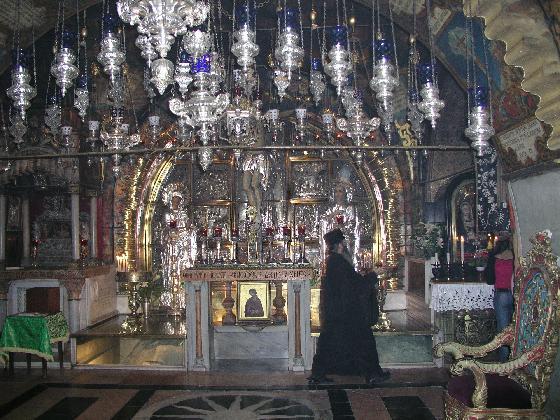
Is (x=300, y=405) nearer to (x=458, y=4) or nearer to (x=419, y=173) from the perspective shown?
(x=458, y=4)

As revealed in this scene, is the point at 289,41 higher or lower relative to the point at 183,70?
higher

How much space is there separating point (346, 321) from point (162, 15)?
15.7 ft

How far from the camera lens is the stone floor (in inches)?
245

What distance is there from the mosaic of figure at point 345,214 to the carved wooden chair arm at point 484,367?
7628 mm

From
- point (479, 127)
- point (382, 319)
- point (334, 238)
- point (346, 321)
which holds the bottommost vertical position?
point (382, 319)

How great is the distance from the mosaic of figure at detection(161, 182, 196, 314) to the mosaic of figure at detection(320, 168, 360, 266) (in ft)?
10.2

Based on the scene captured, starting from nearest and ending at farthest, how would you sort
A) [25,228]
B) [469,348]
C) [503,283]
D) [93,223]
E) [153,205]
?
[469,348] < [503,283] < [25,228] < [93,223] < [153,205]

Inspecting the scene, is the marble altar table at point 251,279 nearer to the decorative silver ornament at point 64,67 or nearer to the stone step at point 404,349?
the stone step at point 404,349

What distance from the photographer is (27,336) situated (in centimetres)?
781

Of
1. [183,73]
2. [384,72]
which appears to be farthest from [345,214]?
[183,73]

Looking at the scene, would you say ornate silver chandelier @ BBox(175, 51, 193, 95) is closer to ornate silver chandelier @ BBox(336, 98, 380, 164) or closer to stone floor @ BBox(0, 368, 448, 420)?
ornate silver chandelier @ BBox(336, 98, 380, 164)

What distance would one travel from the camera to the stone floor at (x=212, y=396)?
623cm

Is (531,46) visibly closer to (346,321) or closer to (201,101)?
(201,101)

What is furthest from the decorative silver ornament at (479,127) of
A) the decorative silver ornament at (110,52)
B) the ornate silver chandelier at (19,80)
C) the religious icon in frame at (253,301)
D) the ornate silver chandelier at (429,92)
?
the ornate silver chandelier at (19,80)
